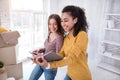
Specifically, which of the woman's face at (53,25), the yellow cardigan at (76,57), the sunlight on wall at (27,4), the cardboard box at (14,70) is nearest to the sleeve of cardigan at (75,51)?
the yellow cardigan at (76,57)

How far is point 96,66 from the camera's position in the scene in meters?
3.37

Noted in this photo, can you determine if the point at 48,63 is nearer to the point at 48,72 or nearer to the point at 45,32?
the point at 48,72

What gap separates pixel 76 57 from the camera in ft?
3.89

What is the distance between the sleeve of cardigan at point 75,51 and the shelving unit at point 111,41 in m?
2.07

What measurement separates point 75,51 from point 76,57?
68 mm

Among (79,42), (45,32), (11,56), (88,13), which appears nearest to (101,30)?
(88,13)

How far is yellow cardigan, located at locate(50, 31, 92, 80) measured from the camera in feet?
3.76

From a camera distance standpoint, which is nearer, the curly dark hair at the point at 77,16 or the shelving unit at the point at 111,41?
the curly dark hair at the point at 77,16

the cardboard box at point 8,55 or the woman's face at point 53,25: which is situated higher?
the woman's face at point 53,25

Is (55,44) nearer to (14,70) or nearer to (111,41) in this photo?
(14,70)

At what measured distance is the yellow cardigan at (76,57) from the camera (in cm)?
115

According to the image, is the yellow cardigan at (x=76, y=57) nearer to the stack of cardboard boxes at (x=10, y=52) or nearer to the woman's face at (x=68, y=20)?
the woman's face at (x=68, y=20)

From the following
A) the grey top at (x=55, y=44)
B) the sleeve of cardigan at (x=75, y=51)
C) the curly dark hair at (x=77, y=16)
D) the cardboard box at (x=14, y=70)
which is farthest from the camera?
the cardboard box at (x=14, y=70)

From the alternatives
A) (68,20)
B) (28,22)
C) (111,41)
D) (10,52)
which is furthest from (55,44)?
(28,22)
